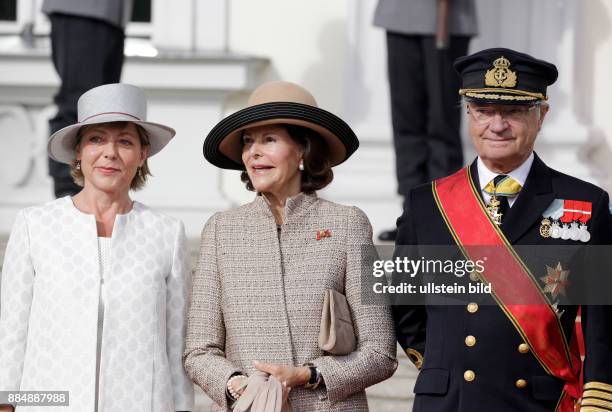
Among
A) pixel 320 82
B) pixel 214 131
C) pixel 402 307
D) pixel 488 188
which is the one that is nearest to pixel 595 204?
pixel 488 188

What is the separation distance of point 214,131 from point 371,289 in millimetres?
695

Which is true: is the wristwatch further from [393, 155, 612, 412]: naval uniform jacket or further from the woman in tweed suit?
[393, 155, 612, 412]: naval uniform jacket

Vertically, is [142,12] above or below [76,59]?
above

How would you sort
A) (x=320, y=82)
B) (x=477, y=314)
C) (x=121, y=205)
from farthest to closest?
(x=320, y=82), (x=121, y=205), (x=477, y=314)

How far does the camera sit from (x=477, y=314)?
4.04m

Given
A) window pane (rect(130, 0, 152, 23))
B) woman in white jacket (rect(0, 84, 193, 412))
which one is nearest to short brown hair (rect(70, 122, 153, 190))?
woman in white jacket (rect(0, 84, 193, 412))

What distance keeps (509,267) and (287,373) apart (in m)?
0.69

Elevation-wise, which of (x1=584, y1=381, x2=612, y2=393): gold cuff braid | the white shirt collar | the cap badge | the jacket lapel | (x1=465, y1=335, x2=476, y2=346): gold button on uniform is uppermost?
the cap badge

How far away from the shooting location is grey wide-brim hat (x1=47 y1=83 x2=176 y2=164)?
435cm

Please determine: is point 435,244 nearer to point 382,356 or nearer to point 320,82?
point 382,356

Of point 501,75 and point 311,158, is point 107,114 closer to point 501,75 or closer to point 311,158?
point 311,158

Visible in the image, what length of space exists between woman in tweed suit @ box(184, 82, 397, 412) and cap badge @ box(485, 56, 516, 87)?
52cm

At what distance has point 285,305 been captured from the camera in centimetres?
421

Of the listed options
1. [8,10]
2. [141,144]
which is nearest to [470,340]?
[141,144]
